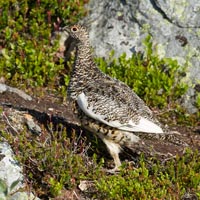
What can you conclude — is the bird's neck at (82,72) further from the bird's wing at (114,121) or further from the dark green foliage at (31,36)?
the dark green foliage at (31,36)

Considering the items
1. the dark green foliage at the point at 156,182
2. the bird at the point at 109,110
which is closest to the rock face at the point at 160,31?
the bird at the point at 109,110

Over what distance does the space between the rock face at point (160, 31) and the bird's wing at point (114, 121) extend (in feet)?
6.62

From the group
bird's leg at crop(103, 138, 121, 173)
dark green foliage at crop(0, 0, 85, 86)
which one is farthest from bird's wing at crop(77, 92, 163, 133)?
dark green foliage at crop(0, 0, 85, 86)

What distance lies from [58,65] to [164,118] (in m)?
1.64

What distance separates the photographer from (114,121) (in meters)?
6.74

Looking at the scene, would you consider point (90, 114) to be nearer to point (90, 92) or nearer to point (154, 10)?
point (90, 92)

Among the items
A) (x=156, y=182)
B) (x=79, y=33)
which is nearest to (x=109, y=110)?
(x=156, y=182)

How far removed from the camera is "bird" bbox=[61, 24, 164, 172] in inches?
265

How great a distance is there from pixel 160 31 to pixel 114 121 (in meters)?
2.67

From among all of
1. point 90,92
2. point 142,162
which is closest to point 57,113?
point 90,92

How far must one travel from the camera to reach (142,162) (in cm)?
Answer: 646

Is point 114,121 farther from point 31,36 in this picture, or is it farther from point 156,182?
point 31,36

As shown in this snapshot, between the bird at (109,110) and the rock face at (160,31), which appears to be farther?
the rock face at (160,31)

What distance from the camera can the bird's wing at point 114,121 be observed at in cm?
668
